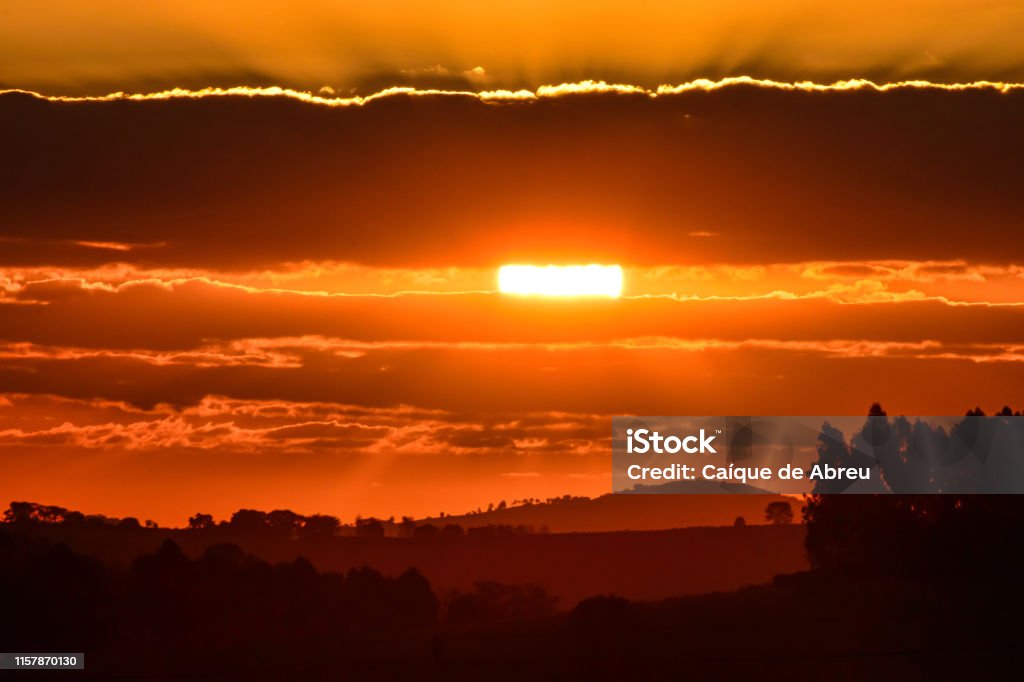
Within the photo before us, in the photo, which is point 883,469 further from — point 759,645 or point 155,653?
point 155,653

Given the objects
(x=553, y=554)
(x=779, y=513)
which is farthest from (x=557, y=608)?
(x=779, y=513)

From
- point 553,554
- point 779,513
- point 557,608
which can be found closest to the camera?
point 557,608

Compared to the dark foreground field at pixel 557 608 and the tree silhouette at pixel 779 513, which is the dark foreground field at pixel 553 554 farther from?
the tree silhouette at pixel 779 513

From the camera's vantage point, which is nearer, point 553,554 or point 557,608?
point 557,608

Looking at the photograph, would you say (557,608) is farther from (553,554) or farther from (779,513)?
(779,513)

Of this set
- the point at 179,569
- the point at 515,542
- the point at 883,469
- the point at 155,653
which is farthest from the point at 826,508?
the point at 155,653

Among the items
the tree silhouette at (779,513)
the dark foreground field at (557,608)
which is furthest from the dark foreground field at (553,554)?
the tree silhouette at (779,513)

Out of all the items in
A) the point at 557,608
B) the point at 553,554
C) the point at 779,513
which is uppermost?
the point at 779,513

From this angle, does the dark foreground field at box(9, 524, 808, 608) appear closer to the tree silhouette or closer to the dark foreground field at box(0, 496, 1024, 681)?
the dark foreground field at box(0, 496, 1024, 681)

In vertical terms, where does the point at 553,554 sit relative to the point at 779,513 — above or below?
below

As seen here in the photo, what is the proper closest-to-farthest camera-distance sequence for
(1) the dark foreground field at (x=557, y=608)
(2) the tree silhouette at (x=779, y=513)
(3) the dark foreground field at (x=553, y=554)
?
(1) the dark foreground field at (x=557, y=608) < (3) the dark foreground field at (x=553, y=554) < (2) the tree silhouette at (x=779, y=513)

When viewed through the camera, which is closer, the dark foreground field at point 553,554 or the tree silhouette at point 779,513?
the dark foreground field at point 553,554

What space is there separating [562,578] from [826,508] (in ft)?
83.4

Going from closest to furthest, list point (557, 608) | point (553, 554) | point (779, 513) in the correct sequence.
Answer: point (557, 608) < point (553, 554) < point (779, 513)
